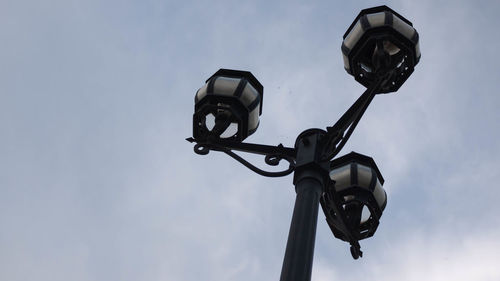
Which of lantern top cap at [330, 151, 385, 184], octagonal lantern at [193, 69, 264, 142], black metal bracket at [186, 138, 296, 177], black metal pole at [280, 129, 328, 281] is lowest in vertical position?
black metal pole at [280, 129, 328, 281]

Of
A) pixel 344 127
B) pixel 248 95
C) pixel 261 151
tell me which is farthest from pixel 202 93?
pixel 344 127

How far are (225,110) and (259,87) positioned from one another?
38 centimetres

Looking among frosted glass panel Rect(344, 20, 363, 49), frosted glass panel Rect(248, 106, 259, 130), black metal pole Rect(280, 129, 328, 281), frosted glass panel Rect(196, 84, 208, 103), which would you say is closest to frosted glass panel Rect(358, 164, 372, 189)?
black metal pole Rect(280, 129, 328, 281)

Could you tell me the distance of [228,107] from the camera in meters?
5.41

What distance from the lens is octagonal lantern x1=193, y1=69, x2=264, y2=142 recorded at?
5395 millimetres

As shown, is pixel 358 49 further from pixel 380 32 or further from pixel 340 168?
pixel 340 168

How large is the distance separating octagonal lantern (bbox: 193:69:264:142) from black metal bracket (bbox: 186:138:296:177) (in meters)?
0.07

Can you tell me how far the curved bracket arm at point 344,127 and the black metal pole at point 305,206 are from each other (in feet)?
0.26

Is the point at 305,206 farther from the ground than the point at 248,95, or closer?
closer

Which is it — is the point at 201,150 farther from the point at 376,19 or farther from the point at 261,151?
the point at 376,19

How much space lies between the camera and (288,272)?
3.62 meters

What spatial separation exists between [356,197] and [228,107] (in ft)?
4.38

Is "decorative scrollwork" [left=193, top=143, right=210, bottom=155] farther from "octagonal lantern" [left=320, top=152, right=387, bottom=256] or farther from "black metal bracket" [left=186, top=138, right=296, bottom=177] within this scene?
"octagonal lantern" [left=320, top=152, right=387, bottom=256]

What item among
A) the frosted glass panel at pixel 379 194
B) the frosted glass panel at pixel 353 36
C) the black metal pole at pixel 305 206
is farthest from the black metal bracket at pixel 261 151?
the frosted glass panel at pixel 353 36
